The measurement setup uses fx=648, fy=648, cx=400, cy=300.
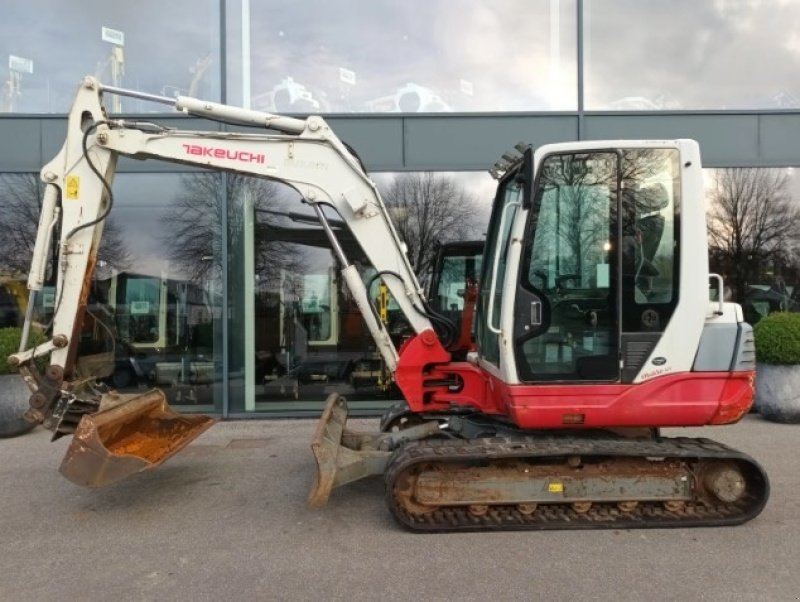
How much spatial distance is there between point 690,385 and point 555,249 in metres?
1.33

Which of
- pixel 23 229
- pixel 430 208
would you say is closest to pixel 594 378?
pixel 430 208

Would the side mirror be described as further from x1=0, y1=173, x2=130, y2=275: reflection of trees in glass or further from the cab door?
x1=0, y1=173, x2=130, y2=275: reflection of trees in glass

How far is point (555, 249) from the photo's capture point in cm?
457

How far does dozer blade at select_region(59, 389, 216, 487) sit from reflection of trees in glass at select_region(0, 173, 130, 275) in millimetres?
4143

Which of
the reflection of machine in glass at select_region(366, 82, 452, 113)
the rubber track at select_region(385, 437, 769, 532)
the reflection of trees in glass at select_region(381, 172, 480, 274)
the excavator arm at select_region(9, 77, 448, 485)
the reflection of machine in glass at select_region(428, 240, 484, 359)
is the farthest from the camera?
the reflection of machine in glass at select_region(366, 82, 452, 113)

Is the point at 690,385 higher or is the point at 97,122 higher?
the point at 97,122

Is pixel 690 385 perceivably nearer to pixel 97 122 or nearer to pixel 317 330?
pixel 97 122

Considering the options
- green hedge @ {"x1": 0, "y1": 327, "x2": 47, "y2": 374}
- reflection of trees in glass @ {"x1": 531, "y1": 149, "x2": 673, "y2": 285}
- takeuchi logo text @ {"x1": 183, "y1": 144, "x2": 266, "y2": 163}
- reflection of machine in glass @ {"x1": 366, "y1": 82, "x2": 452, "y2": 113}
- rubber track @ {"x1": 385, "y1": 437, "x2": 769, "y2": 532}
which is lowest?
rubber track @ {"x1": 385, "y1": 437, "x2": 769, "y2": 532}

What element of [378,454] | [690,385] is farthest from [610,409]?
[378,454]

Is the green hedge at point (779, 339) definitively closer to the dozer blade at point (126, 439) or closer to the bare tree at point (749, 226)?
the bare tree at point (749, 226)

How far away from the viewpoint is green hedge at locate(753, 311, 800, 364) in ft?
26.4

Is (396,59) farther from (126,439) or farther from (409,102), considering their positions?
(126,439)

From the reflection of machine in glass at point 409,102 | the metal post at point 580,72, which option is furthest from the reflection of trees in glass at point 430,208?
the metal post at point 580,72

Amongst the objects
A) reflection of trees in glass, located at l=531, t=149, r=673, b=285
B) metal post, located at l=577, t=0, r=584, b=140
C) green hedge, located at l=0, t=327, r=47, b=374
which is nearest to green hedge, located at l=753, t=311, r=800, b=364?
metal post, located at l=577, t=0, r=584, b=140
